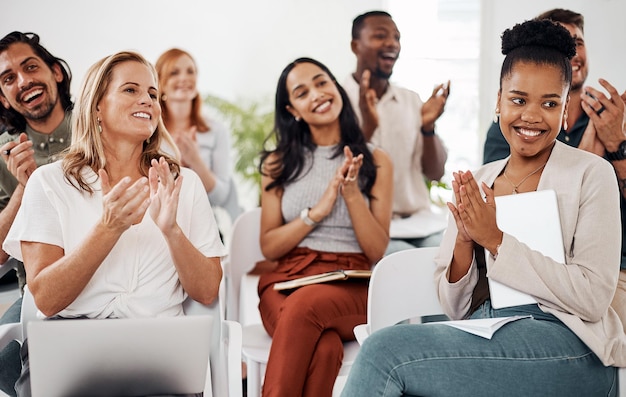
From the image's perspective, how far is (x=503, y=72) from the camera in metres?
2.06

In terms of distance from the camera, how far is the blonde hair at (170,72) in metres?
3.71

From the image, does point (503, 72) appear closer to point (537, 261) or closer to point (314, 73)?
point (537, 261)

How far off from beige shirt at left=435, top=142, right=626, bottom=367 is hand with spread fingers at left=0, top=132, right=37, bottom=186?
4.95 feet

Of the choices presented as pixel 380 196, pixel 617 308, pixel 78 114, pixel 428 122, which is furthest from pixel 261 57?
pixel 617 308

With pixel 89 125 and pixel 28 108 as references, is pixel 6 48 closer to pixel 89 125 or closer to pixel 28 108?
pixel 28 108

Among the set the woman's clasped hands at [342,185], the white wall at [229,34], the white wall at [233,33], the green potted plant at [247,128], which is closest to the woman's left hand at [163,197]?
the woman's clasped hands at [342,185]

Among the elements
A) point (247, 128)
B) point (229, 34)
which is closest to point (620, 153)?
point (247, 128)

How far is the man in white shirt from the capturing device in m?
3.51

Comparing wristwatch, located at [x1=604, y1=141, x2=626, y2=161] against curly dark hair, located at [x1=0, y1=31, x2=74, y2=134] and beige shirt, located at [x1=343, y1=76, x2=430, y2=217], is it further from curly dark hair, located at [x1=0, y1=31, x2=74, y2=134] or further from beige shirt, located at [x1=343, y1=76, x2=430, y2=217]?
curly dark hair, located at [x1=0, y1=31, x2=74, y2=134]

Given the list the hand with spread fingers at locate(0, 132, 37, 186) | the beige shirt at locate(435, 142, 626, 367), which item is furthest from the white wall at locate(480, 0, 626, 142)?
the hand with spread fingers at locate(0, 132, 37, 186)

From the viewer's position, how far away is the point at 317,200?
9.39 feet

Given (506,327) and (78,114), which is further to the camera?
(78,114)

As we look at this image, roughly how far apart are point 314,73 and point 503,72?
999 millimetres

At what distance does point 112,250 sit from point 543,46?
4.39 feet
